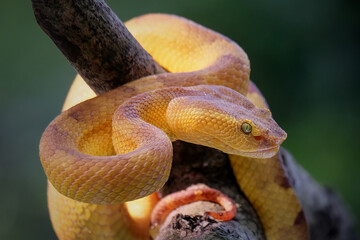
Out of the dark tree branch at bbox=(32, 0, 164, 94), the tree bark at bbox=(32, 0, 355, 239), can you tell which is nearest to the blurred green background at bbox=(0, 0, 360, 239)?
the tree bark at bbox=(32, 0, 355, 239)

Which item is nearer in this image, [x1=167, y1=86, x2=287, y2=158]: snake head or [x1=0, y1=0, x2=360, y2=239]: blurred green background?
[x1=167, y1=86, x2=287, y2=158]: snake head

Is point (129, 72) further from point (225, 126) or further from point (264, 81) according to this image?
point (264, 81)

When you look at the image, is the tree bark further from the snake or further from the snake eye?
the snake eye

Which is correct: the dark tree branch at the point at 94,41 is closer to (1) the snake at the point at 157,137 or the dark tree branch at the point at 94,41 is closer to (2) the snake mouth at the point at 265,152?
(1) the snake at the point at 157,137

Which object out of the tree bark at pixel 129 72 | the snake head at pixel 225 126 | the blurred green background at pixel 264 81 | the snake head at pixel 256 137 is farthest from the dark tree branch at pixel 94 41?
the blurred green background at pixel 264 81

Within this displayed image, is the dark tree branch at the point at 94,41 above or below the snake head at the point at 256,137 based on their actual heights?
above

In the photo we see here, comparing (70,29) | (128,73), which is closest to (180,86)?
(128,73)
